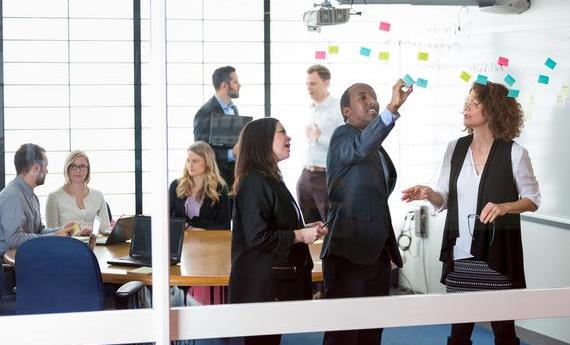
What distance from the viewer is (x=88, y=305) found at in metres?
3.38

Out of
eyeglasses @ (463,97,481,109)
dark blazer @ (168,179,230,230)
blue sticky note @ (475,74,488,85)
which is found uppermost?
blue sticky note @ (475,74,488,85)

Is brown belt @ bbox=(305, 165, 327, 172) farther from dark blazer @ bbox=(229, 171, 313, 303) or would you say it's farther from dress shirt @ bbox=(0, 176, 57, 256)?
dress shirt @ bbox=(0, 176, 57, 256)

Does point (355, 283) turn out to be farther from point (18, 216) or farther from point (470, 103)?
point (18, 216)

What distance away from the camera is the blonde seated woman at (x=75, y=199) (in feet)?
11.1

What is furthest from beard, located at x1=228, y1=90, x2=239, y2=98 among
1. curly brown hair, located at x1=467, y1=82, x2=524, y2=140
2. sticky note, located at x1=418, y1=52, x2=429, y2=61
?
curly brown hair, located at x1=467, y1=82, x2=524, y2=140

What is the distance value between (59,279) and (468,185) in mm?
1573

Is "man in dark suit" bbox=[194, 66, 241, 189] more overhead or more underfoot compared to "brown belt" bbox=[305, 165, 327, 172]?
more overhead

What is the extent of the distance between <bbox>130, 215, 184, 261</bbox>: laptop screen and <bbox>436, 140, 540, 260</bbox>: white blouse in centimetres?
103

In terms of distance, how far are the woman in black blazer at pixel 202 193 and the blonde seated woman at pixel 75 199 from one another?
28 centimetres

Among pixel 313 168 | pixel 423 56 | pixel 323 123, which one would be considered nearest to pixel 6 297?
pixel 313 168

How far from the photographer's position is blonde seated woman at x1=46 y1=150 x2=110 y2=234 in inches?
133

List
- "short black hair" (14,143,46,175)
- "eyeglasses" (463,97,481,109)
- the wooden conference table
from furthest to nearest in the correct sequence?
1. "eyeglasses" (463,97,481,109)
2. the wooden conference table
3. "short black hair" (14,143,46,175)

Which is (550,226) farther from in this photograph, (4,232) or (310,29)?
(4,232)

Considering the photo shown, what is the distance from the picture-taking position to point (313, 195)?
360 centimetres
